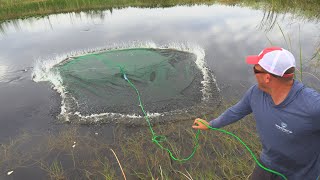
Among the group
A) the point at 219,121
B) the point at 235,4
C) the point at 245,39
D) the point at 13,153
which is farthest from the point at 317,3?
the point at 13,153

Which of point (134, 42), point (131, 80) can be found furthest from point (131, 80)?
point (134, 42)

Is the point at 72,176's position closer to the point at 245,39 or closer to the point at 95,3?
the point at 245,39

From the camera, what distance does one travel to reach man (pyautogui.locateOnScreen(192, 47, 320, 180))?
1.78m

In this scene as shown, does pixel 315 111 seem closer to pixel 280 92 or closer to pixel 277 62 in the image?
pixel 280 92

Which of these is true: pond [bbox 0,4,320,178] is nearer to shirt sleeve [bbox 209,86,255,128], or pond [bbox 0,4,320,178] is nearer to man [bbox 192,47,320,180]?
shirt sleeve [bbox 209,86,255,128]

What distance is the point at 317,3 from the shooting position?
1155 cm

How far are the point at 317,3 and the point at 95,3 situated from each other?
11.6 meters

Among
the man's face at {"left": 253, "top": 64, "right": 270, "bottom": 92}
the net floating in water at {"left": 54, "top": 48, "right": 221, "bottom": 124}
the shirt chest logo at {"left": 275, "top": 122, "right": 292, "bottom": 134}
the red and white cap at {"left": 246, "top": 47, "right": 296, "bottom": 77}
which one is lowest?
the net floating in water at {"left": 54, "top": 48, "right": 221, "bottom": 124}

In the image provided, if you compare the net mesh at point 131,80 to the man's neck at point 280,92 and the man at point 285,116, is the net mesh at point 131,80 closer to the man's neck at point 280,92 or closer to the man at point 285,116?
the man at point 285,116

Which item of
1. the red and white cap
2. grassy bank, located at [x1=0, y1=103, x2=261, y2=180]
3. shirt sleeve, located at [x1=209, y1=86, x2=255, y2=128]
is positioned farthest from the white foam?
the red and white cap

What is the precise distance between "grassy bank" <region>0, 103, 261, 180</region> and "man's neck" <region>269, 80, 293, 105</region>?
1.80 metres

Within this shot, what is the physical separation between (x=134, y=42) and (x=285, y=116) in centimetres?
756

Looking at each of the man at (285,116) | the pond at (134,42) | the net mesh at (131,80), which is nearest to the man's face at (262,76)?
the man at (285,116)

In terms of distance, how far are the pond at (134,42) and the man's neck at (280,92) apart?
10.2 ft
